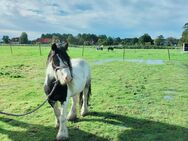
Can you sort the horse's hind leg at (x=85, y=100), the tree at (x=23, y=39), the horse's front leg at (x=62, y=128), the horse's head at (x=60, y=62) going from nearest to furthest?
1. the horse's head at (x=60, y=62)
2. the horse's front leg at (x=62, y=128)
3. the horse's hind leg at (x=85, y=100)
4. the tree at (x=23, y=39)

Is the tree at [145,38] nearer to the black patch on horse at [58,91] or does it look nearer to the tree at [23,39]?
the tree at [23,39]

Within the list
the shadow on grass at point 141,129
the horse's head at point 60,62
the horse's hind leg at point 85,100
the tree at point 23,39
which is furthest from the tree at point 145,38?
the horse's head at point 60,62

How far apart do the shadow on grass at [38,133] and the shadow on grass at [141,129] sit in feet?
2.23

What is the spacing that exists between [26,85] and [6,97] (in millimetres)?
2607

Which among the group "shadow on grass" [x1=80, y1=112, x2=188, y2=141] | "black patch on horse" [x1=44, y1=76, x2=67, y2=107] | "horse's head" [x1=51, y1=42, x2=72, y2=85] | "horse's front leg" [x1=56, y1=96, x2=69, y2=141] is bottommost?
"shadow on grass" [x1=80, y1=112, x2=188, y2=141]

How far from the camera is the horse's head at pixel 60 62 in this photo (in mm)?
5732

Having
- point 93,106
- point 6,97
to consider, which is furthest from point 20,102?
point 93,106

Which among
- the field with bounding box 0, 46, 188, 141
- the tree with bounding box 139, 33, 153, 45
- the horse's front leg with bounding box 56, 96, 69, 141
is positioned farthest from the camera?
the tree with bounding box 139, 33, 153, 45

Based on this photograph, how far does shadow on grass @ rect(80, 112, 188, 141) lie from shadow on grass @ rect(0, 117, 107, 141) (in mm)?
680

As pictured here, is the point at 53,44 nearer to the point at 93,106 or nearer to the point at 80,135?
the point at 80,135

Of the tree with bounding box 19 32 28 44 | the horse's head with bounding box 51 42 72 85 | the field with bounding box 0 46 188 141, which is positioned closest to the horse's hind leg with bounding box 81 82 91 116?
the field with bounding box 0 46 188 141

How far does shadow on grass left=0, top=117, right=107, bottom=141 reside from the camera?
6.24 meters

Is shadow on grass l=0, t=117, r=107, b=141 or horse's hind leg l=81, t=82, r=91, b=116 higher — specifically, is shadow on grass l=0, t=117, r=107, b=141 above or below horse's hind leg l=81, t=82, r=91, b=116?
below

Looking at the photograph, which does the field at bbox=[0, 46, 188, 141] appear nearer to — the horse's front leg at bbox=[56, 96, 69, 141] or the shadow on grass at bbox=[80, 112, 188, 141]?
the shadow on grass at bbox=[80, 112, 188, 141]
